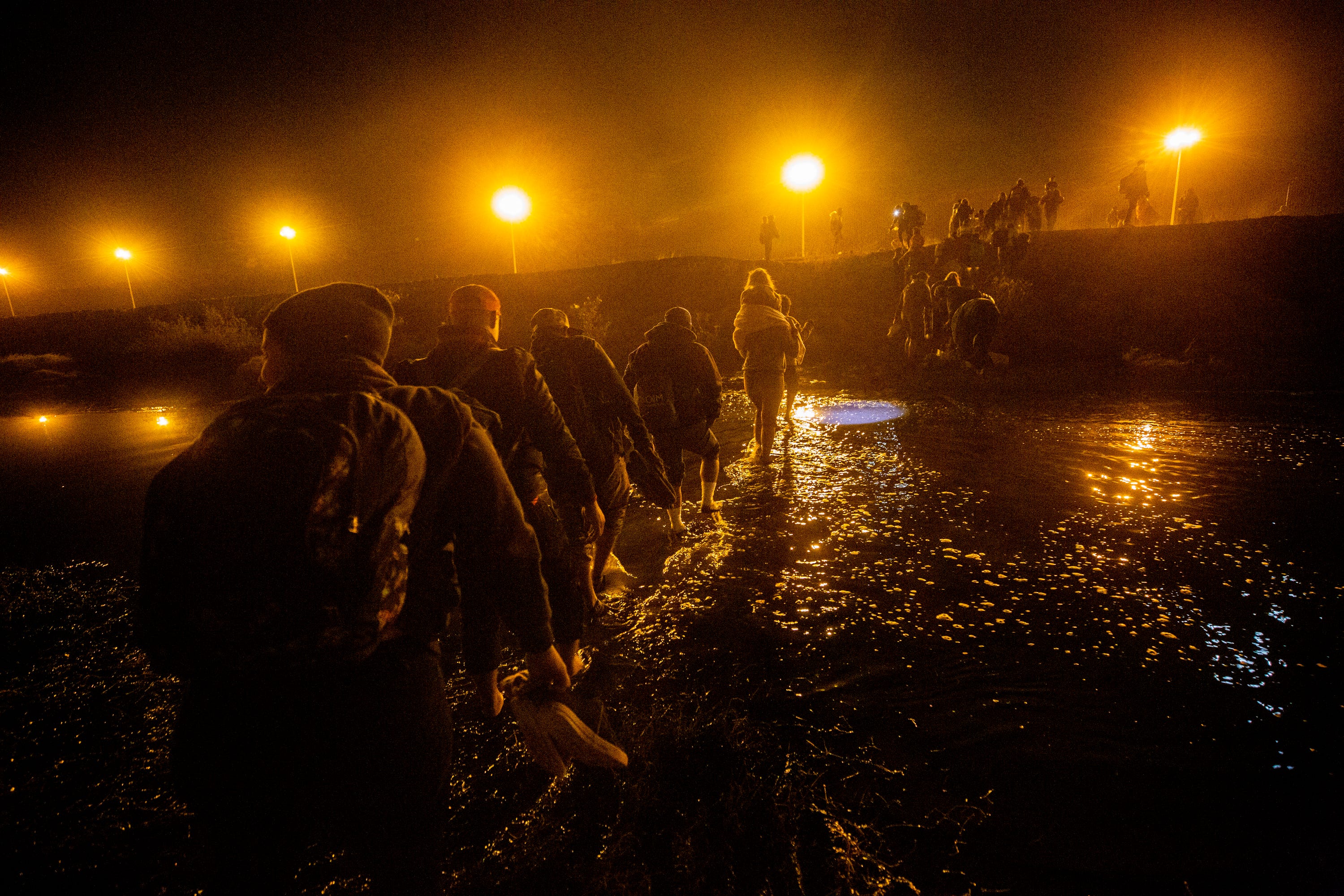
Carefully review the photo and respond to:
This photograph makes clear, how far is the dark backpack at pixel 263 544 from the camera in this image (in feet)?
3.22

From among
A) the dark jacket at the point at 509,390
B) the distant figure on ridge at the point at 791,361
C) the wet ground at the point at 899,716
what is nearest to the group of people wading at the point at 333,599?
the wet ground at the point at 899,716

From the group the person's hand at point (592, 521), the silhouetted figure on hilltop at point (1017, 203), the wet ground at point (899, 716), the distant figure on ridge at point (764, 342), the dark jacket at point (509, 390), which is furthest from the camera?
the silhouetted figure on hilltop at point (1017, 203)

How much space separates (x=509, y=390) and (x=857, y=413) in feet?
25.8

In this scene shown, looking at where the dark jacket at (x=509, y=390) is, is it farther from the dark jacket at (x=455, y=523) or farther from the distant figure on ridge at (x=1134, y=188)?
the distant figure on ridge at (x=1134, y=188)

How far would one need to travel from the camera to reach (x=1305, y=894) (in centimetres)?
162

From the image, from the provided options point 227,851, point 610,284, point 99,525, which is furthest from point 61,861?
point 610,284

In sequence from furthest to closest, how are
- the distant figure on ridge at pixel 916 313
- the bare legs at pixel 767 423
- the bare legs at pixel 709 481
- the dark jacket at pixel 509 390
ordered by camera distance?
the distant figure on ridge at pixel 916 313 < the bare legs at pixel 767 423 < the bare legs at pixel 709 481 < the dark jacket at pixel 509 390

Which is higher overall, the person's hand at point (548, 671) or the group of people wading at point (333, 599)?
the group of people wading at point (333, 599)

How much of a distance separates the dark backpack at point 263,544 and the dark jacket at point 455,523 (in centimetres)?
16

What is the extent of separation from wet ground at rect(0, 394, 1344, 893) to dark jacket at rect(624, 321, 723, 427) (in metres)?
1.13

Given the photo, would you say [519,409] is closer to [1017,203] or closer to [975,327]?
[975,327]

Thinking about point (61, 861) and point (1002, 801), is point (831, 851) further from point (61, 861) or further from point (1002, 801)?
point (61, 861)

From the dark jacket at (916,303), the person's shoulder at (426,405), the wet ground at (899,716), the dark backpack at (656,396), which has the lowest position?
the wet ground at (899,716)

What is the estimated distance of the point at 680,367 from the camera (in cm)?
416
